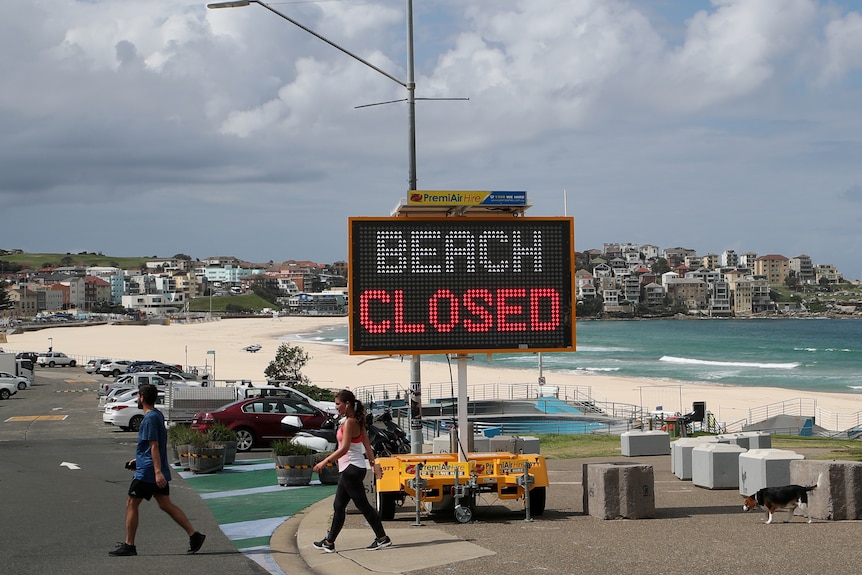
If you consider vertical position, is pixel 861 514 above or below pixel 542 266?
below

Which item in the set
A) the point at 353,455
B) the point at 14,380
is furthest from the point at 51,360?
the point at 353,455

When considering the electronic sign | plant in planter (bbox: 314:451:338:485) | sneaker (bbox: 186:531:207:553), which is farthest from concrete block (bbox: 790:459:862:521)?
plant in planter (bbox: 314:451:338:485)

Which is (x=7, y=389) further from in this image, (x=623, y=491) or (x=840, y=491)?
(x=840, y=491)

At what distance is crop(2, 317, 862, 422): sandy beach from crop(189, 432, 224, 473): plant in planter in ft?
13.1

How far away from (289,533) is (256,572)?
2171 millimetres

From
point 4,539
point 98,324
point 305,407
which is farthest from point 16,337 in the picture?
point 4,539

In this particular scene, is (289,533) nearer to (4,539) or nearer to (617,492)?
(4,539)

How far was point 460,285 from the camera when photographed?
12.0 metres

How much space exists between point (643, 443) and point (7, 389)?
3450 cm

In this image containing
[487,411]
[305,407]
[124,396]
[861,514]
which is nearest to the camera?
[861,514]

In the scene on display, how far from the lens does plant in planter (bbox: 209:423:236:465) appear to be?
719 inches

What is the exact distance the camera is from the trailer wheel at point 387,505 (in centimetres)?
1176

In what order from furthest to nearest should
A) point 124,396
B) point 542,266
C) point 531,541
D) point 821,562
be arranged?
point 124,396 → point 542,266 → point 531,541 → point 821,562

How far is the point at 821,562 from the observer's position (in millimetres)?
8859
